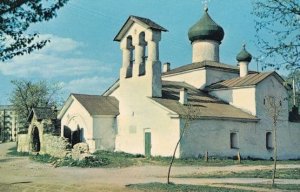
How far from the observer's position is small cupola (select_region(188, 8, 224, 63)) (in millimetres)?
40188

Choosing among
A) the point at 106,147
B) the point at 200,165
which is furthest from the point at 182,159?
the point at 106,147

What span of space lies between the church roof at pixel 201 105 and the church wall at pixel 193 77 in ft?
3.11

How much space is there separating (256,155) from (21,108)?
37.5 m

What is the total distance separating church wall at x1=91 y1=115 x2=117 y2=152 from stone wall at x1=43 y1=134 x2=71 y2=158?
9.24 ft

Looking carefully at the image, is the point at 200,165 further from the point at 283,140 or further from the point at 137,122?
the point at 283,140

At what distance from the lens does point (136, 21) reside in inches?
1312

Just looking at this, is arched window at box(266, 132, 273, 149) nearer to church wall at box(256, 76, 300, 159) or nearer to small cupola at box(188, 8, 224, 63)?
church wall at box(256, 76, 300, 159)

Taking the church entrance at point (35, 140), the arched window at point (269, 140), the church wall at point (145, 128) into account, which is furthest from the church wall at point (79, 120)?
the arched window at point (269, 140)

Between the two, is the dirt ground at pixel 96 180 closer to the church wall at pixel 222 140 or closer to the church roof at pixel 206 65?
the church wall at pixel 222 140

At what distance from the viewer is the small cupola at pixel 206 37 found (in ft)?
132

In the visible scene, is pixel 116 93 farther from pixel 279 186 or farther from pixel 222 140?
pixel 279 186

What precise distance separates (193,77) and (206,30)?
448 centimetres

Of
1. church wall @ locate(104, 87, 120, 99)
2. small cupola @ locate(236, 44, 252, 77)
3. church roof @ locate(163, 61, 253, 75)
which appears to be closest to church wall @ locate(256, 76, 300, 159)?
small cupola @ locate(236, 44, 252, 77)

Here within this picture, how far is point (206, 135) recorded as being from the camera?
3078 cm
